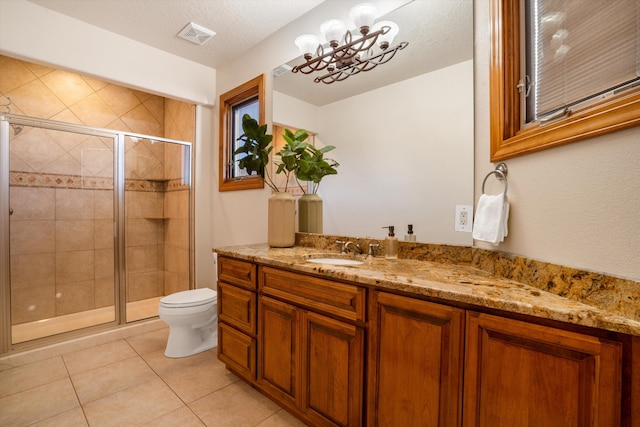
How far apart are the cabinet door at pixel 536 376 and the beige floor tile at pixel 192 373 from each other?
154 centimetres

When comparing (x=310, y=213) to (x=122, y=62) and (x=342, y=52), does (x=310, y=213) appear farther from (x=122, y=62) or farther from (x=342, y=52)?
(x=122, y=62)

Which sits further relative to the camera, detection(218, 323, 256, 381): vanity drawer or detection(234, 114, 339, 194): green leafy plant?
detection(234, 114, 339, 194): green leafy plant

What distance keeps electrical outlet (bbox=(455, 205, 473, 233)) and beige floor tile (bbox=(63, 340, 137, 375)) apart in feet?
8.33

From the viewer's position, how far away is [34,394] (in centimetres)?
170

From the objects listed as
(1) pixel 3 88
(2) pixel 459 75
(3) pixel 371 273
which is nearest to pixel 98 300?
(1) pixel 3 88

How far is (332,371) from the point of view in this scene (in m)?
1.24

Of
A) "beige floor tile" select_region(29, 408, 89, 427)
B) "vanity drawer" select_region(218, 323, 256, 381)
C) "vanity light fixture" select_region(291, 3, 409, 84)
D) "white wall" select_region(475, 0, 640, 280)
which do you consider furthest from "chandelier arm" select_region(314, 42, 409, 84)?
"beige floor tile" select_region(29, 408, 89, 427)

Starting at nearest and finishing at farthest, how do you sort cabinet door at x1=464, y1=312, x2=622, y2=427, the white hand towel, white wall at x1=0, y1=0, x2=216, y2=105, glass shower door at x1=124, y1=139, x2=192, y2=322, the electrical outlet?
cabinet door at x1=464, y1=312, x2=622, y2=427 → the white hand towel → the electrical outlet → white wall at x1=0, y1=0, x2=216, y2=105 → glass shower door at x1=124, y1=139, x2=192, y2=322

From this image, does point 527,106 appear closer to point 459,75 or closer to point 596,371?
point 459,75

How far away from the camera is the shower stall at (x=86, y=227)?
2359mm

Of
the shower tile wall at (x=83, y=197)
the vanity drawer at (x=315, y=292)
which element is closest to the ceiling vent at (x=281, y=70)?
the shower tile wall at (x=83, y=197)

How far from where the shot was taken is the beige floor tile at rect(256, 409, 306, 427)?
4.79 feet

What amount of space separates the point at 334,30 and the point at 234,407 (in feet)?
7.79

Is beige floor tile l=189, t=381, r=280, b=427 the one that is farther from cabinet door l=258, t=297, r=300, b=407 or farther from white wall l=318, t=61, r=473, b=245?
white wall l=318, t=61, r=473, b=245
